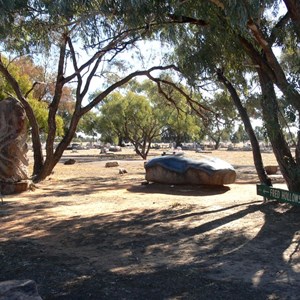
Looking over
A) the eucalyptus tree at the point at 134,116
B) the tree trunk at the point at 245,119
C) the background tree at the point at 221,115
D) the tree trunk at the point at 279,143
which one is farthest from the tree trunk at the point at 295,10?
the eucalyptus tree at the point at 134,116

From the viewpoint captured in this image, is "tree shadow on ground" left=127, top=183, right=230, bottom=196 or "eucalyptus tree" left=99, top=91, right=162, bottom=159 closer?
"tree shadow on ground" left=127, top=183, right=230, bottom=196

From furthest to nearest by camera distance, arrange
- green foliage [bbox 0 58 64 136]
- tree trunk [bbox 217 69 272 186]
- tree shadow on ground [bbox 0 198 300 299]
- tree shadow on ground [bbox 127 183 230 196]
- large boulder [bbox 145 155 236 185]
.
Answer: green foliage [bbox 0 58 64 136]
large boulder [bbox 145 155 236 185]
tree shadow on ground [bbox 127 183 230 196]
tree trunk [bbox 217 69 272 186]
tree shadow on ground [bbox 0 198 300 299]

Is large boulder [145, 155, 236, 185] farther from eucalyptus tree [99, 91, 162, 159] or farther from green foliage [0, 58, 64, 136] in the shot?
eucalyptus tree [99, 91, 162, 159]

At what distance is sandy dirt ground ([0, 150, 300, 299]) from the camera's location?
5234 millimetres

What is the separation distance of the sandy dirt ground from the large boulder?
2.60 metres

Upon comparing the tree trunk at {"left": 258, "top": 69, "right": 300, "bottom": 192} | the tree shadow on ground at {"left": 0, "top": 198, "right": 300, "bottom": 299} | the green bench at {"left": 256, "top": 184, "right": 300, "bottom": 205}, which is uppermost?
the tree trunk at {"left": 258, "top": 69, "right": 300, "bottom": 192}

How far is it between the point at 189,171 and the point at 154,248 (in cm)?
842

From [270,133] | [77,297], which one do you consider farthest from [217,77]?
[77,297]

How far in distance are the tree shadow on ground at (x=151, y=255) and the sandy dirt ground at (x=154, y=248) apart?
1cm

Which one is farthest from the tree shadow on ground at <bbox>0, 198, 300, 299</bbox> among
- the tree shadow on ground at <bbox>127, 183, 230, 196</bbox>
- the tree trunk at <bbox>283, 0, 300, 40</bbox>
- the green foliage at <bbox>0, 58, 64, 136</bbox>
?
the green foliage at <bbox>0, 58, 64, 136</bbox>

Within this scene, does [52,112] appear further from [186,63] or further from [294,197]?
[294,197]

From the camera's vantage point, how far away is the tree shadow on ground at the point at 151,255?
5168mm

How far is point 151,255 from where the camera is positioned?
6648mm

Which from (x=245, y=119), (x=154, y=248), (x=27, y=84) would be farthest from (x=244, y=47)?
(x=27, y=84)
